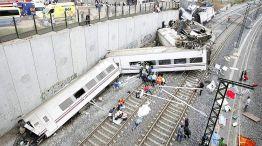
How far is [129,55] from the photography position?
25938 millimetres

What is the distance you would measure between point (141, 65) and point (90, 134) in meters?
11.2

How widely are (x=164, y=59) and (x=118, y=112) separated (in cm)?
976

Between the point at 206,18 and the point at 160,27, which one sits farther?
the point at 206,18

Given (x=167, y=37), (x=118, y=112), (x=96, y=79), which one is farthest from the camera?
(x=167, y=37)

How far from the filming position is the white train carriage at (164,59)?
2584cm

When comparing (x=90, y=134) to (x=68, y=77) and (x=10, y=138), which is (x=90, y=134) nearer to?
(x=10, y=138)

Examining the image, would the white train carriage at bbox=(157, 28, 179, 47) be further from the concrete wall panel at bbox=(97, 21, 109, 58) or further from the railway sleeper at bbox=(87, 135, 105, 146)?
the railway sleeper at bbox=(87, 135, 105, 146)

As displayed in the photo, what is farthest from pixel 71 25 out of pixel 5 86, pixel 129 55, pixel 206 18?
pixel 206 18

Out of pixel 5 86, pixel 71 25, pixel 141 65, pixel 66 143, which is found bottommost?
pixel 66 143

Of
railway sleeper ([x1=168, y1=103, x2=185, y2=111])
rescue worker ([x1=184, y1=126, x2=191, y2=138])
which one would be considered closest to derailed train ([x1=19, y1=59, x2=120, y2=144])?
railway sleeper ([x1=168, y1=103, x2=185, y2=111])

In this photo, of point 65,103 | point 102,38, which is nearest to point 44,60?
point 65,103

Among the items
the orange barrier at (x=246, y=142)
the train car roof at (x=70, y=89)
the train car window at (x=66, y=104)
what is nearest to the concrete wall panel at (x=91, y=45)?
the train car roof at (x=70, y=89)

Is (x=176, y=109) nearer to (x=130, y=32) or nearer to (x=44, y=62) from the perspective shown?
(x=44, y=62)

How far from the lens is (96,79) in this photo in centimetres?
2270
